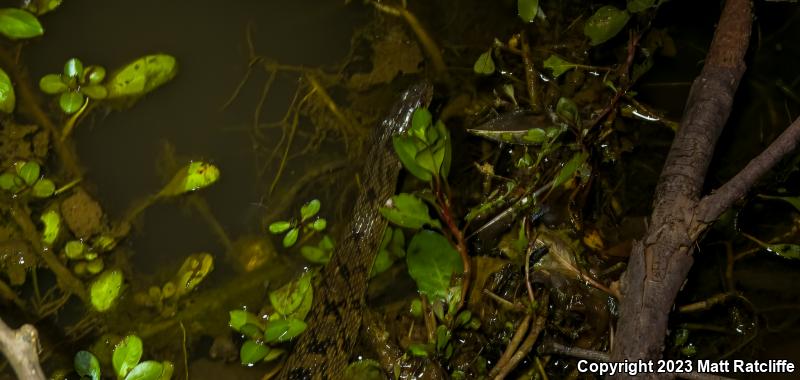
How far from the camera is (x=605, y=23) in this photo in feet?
10.7

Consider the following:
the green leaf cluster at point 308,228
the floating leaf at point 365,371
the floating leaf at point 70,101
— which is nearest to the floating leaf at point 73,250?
the floating leaf at point 70,101

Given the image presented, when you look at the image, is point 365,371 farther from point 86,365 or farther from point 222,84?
point 222,84

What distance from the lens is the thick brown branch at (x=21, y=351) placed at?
1.81m

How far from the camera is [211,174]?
3.24 meters

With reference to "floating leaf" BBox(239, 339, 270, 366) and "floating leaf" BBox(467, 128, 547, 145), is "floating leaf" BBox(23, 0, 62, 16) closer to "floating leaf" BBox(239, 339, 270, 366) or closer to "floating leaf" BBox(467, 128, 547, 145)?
"floating leaf" BBox(239, 339, 270, 366)

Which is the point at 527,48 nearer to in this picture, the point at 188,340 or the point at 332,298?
the point at 332,298

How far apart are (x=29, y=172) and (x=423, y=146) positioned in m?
1.93

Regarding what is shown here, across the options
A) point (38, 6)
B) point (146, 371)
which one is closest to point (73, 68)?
point (38, 6)

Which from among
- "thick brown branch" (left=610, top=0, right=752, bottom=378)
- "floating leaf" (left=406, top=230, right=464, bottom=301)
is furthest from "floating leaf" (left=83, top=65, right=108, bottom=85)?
"thick brown branch" (left=610, top=0, right=752, bottom=378)

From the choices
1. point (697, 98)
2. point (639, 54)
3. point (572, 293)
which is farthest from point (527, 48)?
point (572, 293)

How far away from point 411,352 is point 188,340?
114 centimetres

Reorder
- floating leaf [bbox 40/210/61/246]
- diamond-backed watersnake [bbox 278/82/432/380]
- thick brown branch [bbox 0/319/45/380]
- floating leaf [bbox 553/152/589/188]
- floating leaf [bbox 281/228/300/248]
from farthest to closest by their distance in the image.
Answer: floating leaf [bbox 281/228/300/248], floating leaf [bbox 40/210/61/246], diamond-backed watersnake [bbox 278/82/432/380], floating leaf [bbox 553/152/589/188], thick brown branch [bbox 0/319/45/380]

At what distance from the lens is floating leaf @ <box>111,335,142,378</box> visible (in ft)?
9.02
